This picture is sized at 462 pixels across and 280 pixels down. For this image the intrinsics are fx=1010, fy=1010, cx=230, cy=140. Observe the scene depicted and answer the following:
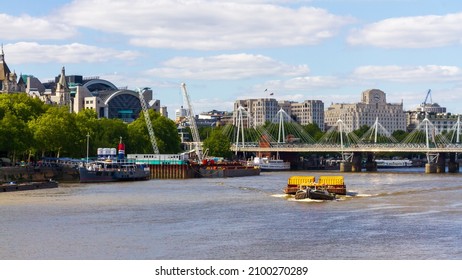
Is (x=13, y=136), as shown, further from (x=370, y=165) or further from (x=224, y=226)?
(x=370, y=165)

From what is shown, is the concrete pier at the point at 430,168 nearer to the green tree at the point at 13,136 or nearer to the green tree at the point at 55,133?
the green tree at the point at 55,133

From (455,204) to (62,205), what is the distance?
95.7 feet

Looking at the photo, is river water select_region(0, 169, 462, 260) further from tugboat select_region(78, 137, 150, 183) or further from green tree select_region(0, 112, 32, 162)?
green tree select_region(0, 112, 32, 162)

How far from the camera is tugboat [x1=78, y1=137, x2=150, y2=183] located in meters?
108

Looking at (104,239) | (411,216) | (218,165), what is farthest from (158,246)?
(218,165)

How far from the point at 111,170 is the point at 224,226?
54.8 meters

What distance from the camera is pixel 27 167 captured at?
109m

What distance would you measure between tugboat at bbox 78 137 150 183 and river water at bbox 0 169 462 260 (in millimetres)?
20000

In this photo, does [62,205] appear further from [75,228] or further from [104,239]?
[104,239]

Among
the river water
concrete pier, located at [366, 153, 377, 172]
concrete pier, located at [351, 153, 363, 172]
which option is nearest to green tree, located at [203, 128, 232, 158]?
concrete pier, located at [351, 153, 363, 172]

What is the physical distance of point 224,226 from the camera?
191 feet

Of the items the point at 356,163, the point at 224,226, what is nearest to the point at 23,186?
the point at 224,226

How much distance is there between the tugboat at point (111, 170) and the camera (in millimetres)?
107875

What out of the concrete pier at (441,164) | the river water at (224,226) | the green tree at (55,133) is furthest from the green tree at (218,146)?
the river water at (224,226)
